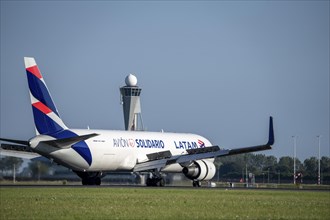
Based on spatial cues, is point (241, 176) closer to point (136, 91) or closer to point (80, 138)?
point (136, 91)

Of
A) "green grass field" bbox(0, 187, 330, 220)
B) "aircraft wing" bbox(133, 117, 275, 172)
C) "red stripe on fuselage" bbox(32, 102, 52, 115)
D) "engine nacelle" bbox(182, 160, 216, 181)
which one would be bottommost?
"green grass field" bbox(0, 187, 330, 220)

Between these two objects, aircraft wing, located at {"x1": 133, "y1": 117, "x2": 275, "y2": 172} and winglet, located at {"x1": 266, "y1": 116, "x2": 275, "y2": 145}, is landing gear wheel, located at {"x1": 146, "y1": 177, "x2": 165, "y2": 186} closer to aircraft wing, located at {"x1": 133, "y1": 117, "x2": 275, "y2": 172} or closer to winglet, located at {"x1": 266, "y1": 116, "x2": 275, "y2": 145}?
aircraft wing, located at {"x1": 133, "y1": 117, "x2": 275, "y2": 172}

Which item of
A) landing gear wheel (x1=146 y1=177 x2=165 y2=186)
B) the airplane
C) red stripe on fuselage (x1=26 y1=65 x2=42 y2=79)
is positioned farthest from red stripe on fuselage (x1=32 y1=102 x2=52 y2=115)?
landing gear wheel (x1=146 y1=177 x2=165 y2=186)

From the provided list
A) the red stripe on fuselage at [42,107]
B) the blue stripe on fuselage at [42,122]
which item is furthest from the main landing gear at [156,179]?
the red stripe on fuselage at [42,107]

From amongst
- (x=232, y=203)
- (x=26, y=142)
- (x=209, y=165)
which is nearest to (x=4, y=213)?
(x=232, y=203)

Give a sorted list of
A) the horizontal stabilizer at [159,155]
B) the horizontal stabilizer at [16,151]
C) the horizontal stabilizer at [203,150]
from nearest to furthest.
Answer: the horizontal stabilizer at [16,151]
the horizontal stabilizer at [203,150]
the horizontal stabilizer at [159,155]

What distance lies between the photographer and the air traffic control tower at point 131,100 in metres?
110

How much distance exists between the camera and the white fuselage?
5878 cm

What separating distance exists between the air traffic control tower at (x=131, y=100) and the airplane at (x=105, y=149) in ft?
120

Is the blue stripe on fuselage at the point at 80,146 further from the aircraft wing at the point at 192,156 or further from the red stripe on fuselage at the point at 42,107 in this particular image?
the aircraft wing at the point at 192,156

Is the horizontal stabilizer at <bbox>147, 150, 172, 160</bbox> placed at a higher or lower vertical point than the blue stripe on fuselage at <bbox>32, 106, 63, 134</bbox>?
lower

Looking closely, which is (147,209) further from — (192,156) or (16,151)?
(192,156)

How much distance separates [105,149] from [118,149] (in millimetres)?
1685

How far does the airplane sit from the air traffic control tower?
36.6 m
